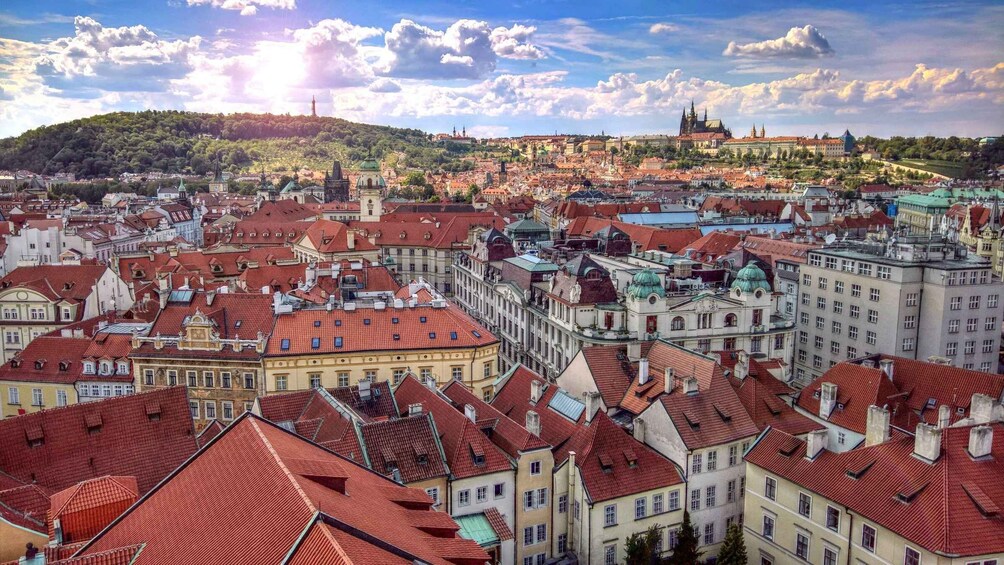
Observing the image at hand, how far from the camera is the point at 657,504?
37.1 meters

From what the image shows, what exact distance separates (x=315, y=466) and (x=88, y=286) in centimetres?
5666

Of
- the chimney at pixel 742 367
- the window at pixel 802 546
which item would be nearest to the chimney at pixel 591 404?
the window at pixel 802 546

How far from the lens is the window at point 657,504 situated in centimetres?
3694

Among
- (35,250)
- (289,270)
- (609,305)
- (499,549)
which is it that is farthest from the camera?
(35,250)

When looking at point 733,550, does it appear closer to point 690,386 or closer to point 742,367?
point 690,386

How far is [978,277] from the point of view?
61.9 meters

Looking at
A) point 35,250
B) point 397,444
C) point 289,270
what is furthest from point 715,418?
point 35,250

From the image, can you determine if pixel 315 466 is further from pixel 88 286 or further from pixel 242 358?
pixel 88 286

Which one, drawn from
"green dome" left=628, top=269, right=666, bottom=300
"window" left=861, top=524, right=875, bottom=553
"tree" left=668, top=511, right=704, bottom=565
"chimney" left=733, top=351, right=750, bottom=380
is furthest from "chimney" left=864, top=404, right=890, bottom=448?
"green dome" left=628, top=269, right=666, bottom=300

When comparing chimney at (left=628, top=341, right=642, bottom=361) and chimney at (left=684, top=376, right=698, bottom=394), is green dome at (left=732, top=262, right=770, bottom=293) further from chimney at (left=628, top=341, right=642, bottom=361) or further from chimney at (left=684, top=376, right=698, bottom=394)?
chimney at (left=684, top=376, right=698, bottom=394)

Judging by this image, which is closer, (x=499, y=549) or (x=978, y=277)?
(x=499, y=549)

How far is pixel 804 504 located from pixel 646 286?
2546 cm

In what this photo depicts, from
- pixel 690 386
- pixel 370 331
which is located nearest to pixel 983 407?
pixel 690 386

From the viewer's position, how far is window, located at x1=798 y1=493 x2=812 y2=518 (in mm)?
33344
